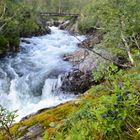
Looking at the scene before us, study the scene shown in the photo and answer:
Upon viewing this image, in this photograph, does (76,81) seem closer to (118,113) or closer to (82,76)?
(82,76)

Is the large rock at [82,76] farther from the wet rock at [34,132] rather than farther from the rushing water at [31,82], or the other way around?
the wet rock at [34,132]

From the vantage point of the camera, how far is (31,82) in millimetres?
20938

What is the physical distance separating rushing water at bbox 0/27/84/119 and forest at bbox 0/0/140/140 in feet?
5.18

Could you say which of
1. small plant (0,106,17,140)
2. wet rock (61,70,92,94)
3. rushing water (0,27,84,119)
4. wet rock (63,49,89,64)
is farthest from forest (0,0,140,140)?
wet rock (63,49,89,64)

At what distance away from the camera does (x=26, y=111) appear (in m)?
17.8

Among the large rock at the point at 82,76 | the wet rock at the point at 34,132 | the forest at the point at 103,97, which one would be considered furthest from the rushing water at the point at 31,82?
the wet rock at the point at 34,132

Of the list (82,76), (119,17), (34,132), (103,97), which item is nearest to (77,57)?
(82,76)

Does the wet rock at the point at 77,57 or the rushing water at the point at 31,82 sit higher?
the wet rock at the point at 77,57

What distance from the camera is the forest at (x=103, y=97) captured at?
4246mm

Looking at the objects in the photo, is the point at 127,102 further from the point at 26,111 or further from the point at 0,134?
the point at 26,111

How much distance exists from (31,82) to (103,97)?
1696 centimetres

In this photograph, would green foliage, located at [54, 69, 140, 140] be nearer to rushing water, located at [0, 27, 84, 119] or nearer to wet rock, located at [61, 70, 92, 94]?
A: rushing water, located at [0, 27, 84, 119]

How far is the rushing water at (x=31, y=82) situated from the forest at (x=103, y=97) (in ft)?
5.18

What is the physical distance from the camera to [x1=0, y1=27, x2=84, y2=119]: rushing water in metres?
18.9
